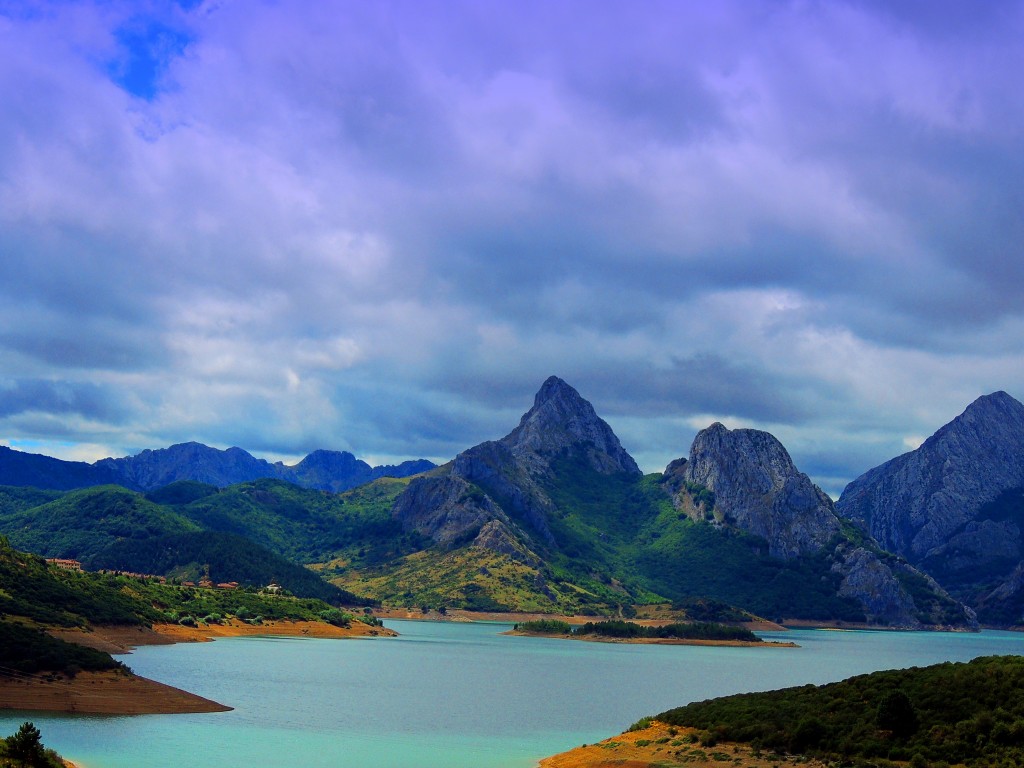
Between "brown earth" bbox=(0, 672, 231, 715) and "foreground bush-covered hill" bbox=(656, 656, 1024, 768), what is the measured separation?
55637 millimetres

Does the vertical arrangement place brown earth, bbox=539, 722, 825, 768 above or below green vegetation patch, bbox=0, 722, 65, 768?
below

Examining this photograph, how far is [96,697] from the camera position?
352 feet

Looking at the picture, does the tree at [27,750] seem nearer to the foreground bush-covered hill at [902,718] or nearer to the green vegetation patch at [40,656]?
the green vegetation patch at [40,656]

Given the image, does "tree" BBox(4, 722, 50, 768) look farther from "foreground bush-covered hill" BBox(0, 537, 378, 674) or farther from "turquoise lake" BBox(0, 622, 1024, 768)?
"foreground bush-covered hill" BBox(0, 537, 378, 674)

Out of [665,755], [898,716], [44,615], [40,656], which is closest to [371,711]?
[40,656]

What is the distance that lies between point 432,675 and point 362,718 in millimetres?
55091

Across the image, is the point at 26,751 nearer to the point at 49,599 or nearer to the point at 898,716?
the point at 898,716

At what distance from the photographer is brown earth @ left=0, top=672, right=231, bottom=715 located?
10406cm

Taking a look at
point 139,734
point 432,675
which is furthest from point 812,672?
point 139,734

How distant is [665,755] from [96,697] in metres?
63.9

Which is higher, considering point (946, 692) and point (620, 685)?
point (946, 692)

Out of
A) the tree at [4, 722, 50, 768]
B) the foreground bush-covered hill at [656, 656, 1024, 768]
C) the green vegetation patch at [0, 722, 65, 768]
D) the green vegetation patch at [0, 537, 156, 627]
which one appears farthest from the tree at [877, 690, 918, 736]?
Answer: the green vegetation patch at [0, 537, 156, 627]

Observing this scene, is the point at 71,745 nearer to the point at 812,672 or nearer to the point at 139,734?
the point at 139,734

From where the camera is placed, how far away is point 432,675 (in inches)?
6368
